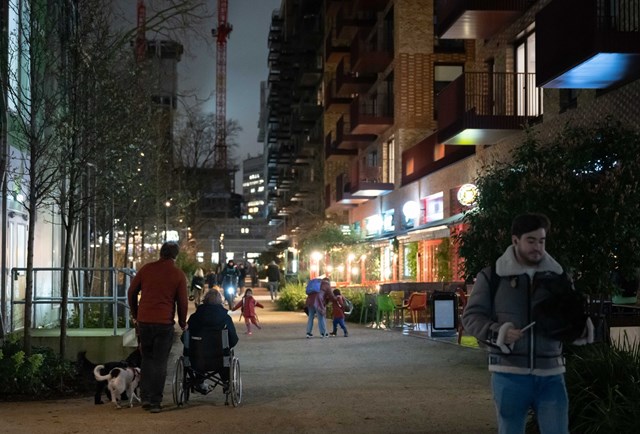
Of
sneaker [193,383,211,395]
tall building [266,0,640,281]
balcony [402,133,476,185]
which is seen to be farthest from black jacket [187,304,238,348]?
balcony [402,133,476,185]

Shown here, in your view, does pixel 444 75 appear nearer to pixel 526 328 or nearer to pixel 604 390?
pixel 604 390

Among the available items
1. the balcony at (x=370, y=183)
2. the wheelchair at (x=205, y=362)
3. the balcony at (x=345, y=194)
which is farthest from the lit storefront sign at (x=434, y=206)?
the wheelchair at (x=205, y=362)

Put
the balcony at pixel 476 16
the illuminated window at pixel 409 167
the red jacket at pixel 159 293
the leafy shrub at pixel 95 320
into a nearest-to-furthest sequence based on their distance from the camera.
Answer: the red jacket at pixel 159 293
the leafy shrub at pixel 95 320
the balcony at pixel 476 16
the illuminated window at pixel 409 167

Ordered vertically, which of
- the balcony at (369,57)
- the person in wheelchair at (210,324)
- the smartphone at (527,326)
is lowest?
the person in wheelchair at (210,324)

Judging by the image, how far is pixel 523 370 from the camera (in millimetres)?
5555

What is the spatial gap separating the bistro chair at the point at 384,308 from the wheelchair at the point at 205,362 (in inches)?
532

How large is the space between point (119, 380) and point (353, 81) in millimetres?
36407

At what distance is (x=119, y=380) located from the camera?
10875mm

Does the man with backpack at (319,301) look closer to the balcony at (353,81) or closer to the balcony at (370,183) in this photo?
the balcony at (370,183)

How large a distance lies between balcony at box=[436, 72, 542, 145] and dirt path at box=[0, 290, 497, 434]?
7809mm

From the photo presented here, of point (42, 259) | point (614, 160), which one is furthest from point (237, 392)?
point (42, 259)

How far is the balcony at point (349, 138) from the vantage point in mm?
45000

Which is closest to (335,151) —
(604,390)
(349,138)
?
(349,138)

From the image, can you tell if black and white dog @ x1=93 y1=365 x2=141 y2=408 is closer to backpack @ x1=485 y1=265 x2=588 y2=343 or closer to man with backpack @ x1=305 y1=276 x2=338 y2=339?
backpack @ x1=485 y1=265 x2=588 y2=343
